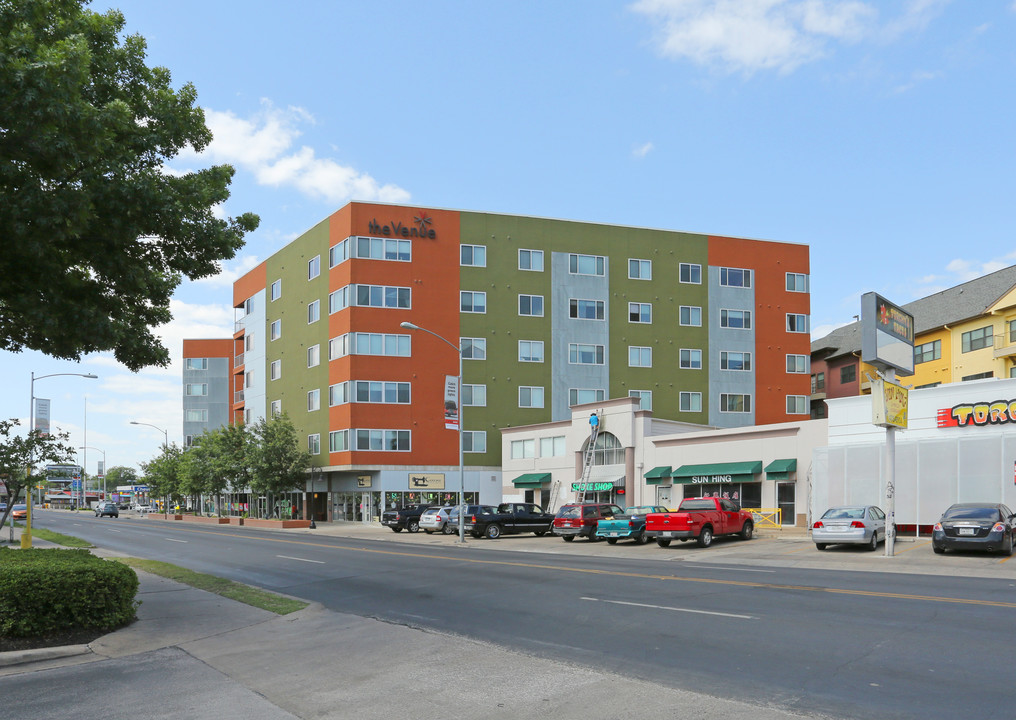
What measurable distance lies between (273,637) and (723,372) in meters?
58.9

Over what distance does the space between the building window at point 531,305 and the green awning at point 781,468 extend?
26319 mm

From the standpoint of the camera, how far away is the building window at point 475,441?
62.7 metres

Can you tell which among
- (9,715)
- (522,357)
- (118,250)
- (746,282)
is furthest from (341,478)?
(9,715)

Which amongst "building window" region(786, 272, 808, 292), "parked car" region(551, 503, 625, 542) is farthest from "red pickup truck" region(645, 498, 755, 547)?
"building window" region(786, 272, 808, 292)

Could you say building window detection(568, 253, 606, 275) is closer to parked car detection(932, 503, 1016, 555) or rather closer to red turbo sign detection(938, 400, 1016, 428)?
red turbo sign detection(938, 400, 1016, 428)

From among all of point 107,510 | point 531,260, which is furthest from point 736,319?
point 107,510

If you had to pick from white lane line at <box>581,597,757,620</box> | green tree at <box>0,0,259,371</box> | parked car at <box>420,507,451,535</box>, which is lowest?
parked car at <box>420,507,451,535</box>

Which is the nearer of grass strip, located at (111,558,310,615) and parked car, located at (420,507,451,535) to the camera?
grass strip, located at (111,558,310,615)

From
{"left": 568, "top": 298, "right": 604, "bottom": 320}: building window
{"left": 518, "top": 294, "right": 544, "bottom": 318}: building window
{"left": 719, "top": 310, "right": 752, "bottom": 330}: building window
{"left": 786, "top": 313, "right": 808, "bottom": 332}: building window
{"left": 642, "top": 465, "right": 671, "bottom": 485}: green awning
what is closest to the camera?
{"left": 642, "top": 465, "right": 671, "bottom": 485}: green awning

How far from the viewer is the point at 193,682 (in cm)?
986

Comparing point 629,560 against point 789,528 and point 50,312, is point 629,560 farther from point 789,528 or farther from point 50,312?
point 50,312

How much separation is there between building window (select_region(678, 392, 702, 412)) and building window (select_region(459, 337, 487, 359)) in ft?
52.4

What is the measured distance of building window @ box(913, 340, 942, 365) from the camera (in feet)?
203

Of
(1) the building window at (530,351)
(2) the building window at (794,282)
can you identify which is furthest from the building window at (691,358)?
(1) the building window at (530,351)
